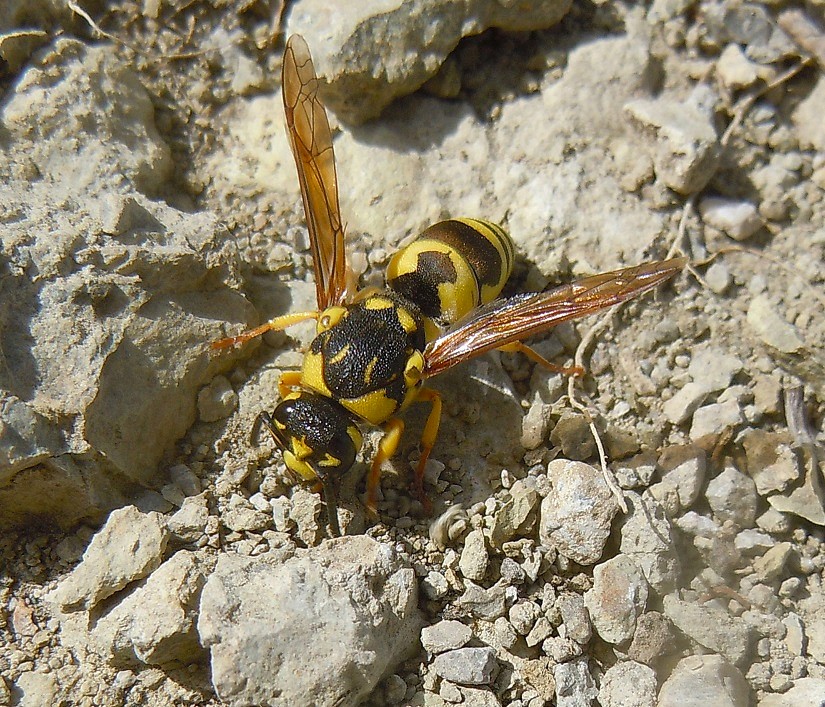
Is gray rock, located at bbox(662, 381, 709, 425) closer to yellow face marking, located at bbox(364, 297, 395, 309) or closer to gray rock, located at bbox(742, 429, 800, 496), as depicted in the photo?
gray rock, located at bbox(742, 429, 800, 496)

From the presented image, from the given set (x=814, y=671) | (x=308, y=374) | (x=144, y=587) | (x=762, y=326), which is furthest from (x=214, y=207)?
(x=814, y=671)

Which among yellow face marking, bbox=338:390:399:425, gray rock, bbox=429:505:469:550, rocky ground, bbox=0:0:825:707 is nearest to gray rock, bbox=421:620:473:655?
rocky ground, bbox=0:0:825:707

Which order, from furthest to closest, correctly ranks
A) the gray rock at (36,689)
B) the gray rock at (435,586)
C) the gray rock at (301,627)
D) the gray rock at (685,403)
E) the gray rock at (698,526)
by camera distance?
the gray rock at (685,403) → the gray rock at (698,526) → the gray rock at (435,586) → the gray rock at (36,689) → the gray rock at (301,627)

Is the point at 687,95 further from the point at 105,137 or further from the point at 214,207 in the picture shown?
the point at 105,137

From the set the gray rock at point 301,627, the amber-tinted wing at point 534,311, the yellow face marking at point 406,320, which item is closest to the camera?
the gray rock at point 301,627

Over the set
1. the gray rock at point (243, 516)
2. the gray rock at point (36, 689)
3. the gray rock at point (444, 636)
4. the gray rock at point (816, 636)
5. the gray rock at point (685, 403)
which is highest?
the gray rock at point (243, 516)

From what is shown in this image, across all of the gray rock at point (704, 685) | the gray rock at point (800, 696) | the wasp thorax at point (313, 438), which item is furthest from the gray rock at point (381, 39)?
the gray rock at point (800, 696)

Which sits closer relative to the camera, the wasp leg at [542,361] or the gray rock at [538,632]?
the gray rock at [538,632]

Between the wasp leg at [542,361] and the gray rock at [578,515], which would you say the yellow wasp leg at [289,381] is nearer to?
the wasp leg at [542,361]
